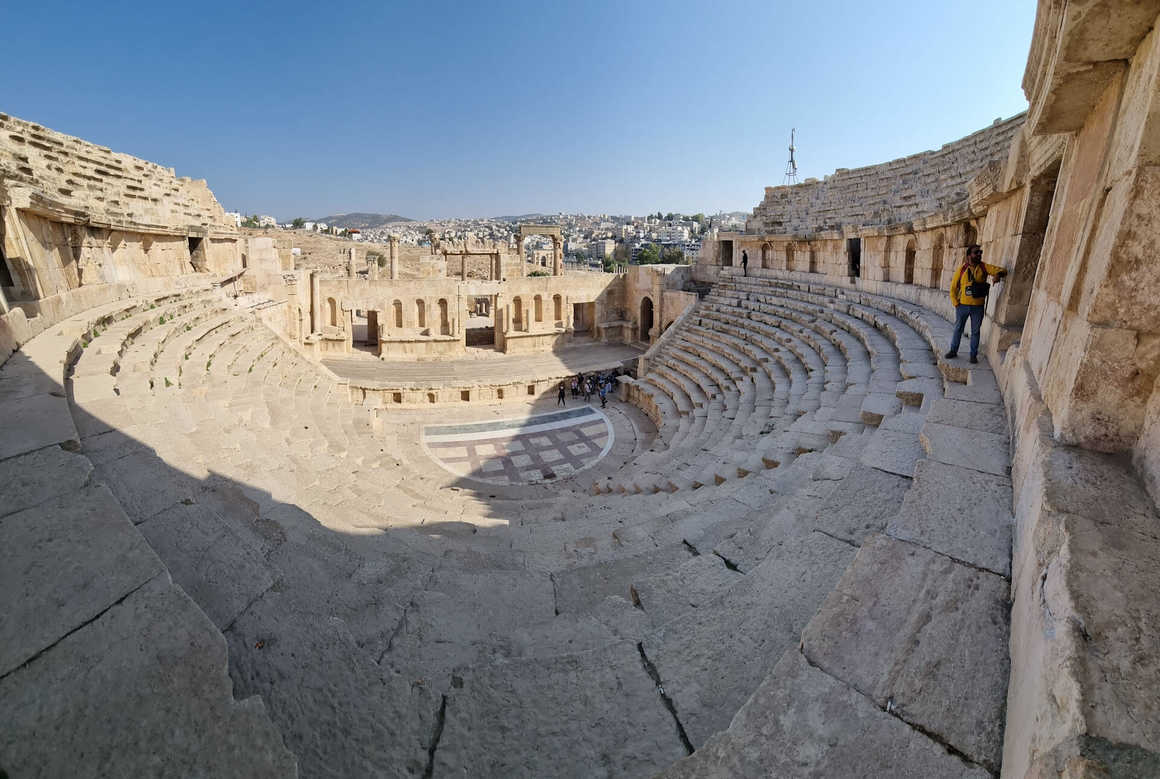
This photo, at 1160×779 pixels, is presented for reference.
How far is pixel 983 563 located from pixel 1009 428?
69.0 inches

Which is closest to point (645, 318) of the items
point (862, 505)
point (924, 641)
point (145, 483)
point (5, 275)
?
point (5, 275)

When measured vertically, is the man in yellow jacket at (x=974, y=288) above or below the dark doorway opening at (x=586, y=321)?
above

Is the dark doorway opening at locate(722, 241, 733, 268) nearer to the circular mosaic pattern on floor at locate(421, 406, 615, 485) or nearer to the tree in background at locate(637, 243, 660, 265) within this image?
the circular mosaic pattern on floor at locate(421, 406, 615, 485)

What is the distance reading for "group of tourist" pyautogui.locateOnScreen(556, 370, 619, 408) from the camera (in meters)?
16.1

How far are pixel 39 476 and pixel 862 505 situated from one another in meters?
4.38

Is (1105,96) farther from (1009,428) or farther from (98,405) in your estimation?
(98,405)

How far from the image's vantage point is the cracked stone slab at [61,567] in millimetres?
1782

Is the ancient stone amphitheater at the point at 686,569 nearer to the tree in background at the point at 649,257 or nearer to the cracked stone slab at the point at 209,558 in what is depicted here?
the cracked stone slab at the point at 209,558

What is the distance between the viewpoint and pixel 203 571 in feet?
8.62

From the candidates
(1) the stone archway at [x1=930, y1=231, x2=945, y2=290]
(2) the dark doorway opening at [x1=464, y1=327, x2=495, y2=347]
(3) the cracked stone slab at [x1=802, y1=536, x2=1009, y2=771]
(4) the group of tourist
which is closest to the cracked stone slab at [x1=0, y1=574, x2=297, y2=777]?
(3) the cracked stone slab at [x1=802, y1=536, x2=1009, y2=771]

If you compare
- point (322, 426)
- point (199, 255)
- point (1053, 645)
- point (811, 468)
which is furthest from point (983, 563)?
point (199, 255)

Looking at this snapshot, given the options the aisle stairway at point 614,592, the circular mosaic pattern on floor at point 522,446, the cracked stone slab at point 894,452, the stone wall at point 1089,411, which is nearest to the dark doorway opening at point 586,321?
the circular mosaic pattern on floor at point 522,446

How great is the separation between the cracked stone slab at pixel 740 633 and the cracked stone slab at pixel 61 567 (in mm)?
2078

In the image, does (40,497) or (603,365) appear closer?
(40,497)
